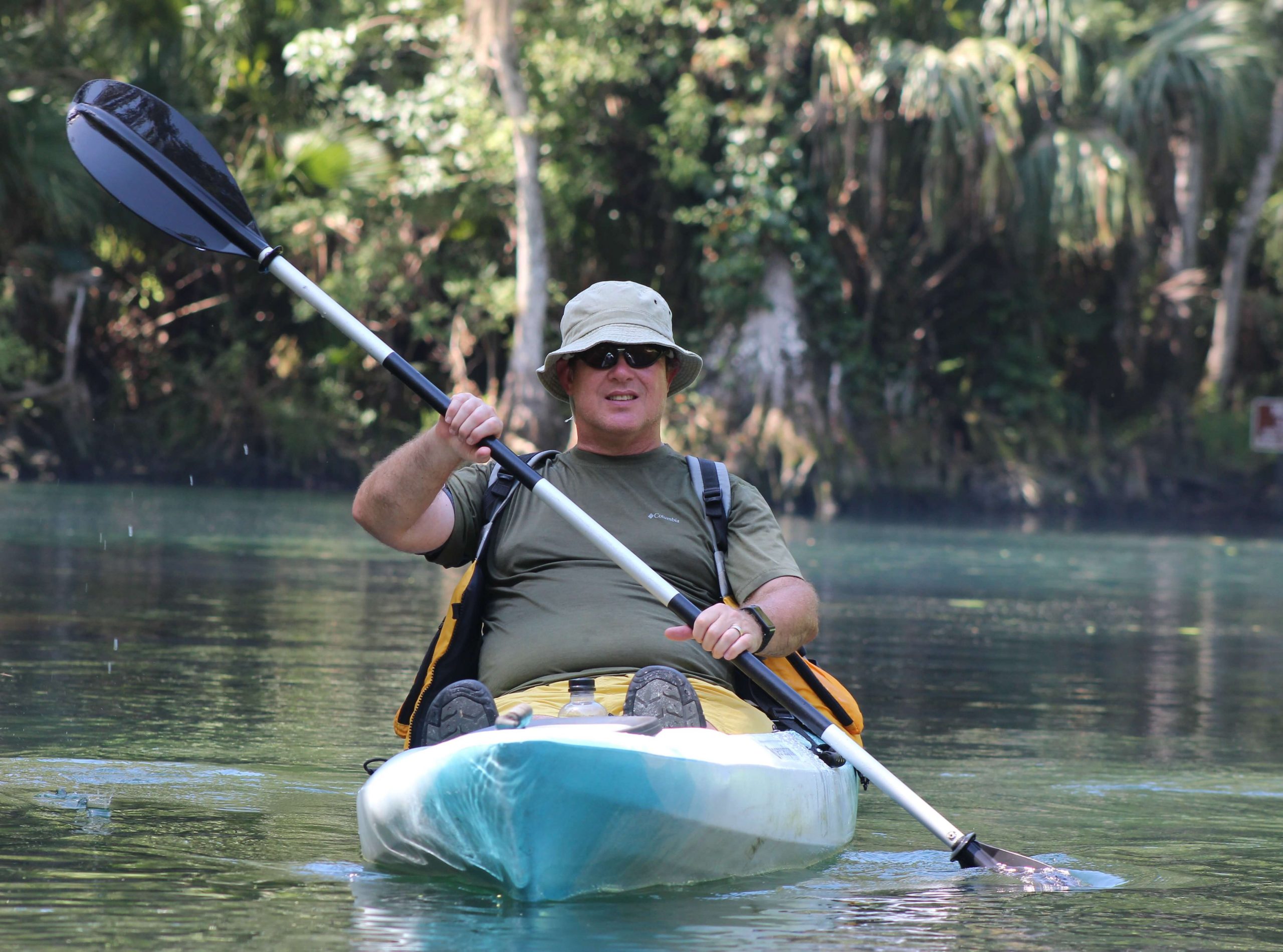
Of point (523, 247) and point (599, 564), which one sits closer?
point (599, 564)

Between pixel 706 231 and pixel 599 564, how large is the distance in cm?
1999

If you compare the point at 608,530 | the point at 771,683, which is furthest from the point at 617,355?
the point at 771,683

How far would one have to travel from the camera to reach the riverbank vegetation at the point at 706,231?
21.5 metres

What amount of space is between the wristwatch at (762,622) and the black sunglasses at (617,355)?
1.90 feet

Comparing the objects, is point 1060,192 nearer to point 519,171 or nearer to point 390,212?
point 519,171

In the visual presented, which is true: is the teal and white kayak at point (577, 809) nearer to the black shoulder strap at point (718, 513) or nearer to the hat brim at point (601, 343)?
the black shoulder strap at point (718, 513)

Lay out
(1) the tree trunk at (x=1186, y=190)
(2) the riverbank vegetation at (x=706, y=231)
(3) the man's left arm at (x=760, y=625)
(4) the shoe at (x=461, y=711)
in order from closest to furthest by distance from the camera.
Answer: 1. (4) the shoe at (x=461, y=711)
2. (3) the man's left arm at (x=760, y=625)
3. (2) the riverbank vegetation at (x=706, y=231)
4. (1) the tree trunk at (x=1186, y=190)

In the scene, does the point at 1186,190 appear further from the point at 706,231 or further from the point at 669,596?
the point at 669,596

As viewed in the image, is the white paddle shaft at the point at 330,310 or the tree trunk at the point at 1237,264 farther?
the tree trunk at the point at 1237,264

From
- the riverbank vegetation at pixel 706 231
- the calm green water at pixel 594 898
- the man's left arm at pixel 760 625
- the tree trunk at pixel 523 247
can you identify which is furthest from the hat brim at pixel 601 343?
the tree trunk at pixel 523 247

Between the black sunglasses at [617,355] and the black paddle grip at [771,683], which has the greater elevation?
the black sunglasses at [617,355]

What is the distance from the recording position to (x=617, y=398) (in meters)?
4.15

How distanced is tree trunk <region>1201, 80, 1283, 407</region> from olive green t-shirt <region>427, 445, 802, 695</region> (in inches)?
906

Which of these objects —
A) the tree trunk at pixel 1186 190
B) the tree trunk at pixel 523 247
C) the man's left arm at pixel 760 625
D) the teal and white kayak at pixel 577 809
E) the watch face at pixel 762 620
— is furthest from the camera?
the tree trunk at pixel 1186 190
